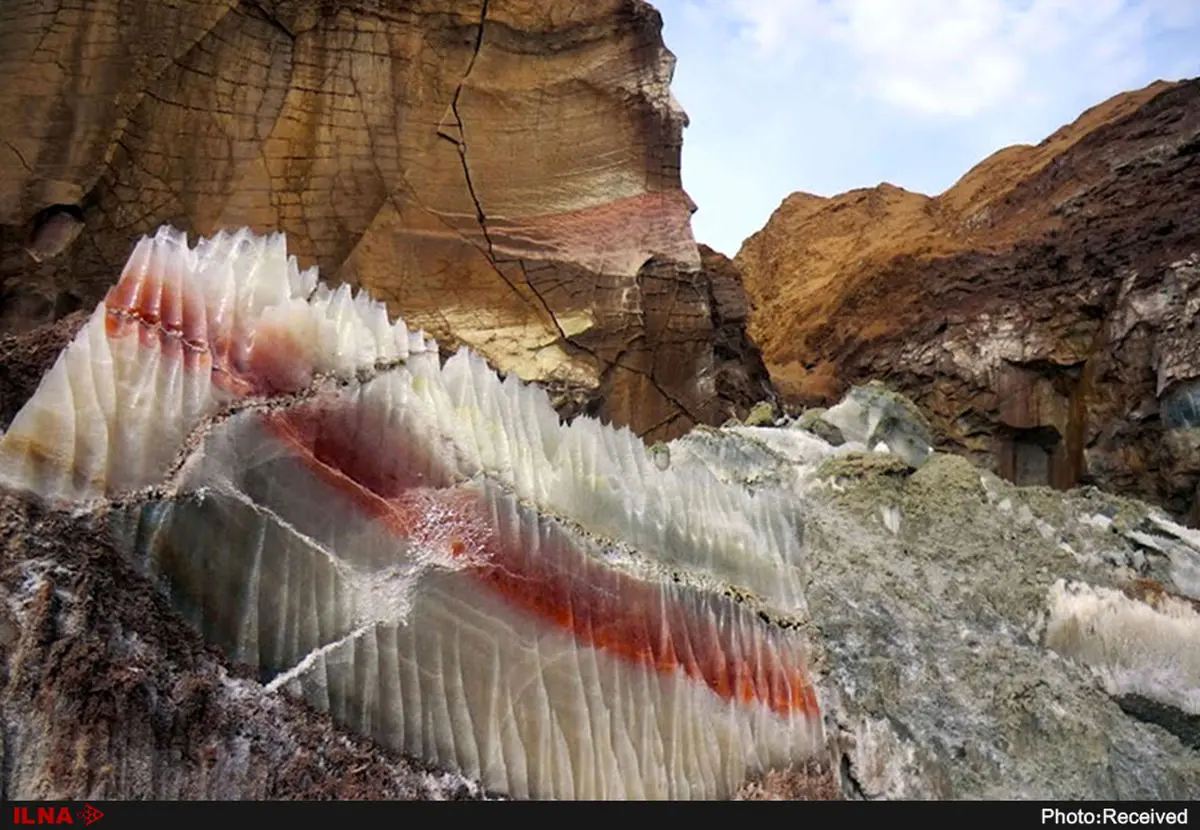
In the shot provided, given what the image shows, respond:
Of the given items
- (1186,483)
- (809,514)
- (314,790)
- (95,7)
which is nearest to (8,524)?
(314,790)

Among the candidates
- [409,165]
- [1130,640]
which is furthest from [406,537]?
[409,165]

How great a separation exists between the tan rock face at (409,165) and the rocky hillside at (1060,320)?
17.5ft

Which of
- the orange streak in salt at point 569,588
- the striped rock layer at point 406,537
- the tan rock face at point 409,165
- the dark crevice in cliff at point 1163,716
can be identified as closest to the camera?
the striped rock layer at point 406,537

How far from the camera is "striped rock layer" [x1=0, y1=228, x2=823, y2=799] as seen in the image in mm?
3064

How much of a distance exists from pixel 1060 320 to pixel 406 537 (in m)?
10.8

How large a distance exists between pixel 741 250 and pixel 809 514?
17767 millimetres

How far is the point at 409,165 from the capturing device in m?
7.34

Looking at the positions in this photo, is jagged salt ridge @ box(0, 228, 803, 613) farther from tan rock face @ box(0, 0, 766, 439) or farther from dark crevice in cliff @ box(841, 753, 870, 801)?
tan rock face @ box(0, 0, 766, 439)

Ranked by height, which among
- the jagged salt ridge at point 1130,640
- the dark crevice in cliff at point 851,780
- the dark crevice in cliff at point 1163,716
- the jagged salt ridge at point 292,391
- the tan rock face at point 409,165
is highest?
the tan rock face at point 409,165

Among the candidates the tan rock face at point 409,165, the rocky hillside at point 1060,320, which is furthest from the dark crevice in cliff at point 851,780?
the rocky hillside at point 1060,320

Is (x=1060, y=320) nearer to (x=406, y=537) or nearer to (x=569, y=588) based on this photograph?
(x=569, y=588)

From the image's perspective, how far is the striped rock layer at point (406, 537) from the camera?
10.1 feet

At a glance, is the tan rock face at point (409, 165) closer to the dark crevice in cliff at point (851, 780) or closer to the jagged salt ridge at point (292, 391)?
the jagged salt ridge at point (292, 391)

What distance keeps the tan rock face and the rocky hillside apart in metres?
5.33
